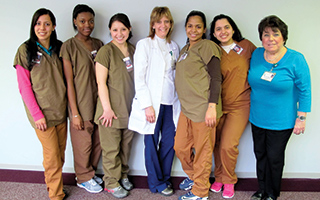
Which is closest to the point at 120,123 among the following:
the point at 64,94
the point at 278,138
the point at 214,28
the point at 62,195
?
the point at 64,94

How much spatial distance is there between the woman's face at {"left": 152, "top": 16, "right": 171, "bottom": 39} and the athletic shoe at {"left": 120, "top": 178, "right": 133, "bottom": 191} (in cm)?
137

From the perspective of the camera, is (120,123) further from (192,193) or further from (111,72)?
(192,193)

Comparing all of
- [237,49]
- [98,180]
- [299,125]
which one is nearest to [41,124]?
[98,180]

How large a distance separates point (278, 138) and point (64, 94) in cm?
177

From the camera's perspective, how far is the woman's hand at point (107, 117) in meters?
2.03

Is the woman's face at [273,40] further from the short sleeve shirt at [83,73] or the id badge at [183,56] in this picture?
the short sleeve shirt at [83,73]

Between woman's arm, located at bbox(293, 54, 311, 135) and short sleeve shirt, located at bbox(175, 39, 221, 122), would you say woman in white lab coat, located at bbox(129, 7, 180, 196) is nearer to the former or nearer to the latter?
short sleeve shirt, located at bbox(175, 39, 221, 122)

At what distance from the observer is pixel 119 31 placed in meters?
1.97

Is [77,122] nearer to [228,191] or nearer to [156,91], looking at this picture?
[156,91]

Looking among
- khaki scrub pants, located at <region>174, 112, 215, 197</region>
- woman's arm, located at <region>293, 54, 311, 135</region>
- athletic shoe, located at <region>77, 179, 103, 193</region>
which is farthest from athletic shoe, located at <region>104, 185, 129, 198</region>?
woman's arm, located at <region>293, 54, 311, 135</region>

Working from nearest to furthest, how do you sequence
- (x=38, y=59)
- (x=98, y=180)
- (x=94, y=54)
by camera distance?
1. (x=38, y=59)
2. (x=94, y=54)
3. (x=98, y=180)

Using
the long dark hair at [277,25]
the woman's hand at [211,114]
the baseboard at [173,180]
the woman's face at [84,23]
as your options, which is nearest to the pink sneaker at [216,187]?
the baseboard at [173,180]

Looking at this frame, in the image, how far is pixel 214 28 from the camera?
2021mm

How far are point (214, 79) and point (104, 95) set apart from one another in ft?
2.95
